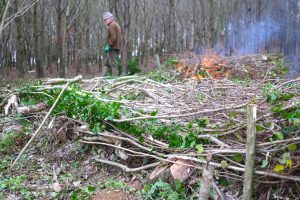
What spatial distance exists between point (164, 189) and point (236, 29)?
13973mm

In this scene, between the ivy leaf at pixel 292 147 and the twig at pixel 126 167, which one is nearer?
the ivy leaf at pixel 292 147

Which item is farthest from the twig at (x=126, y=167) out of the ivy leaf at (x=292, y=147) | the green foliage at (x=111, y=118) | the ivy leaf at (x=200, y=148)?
the ivy leaf at (x=292, y=147)

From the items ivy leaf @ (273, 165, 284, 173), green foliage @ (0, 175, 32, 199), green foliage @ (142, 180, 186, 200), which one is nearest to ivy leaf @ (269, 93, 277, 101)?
ivy leaf @ (273, 165, 284, 173)

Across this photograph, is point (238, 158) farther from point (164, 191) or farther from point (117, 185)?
point (117, 185)

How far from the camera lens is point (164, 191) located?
306 cm

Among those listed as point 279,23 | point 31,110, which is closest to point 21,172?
point 31,110

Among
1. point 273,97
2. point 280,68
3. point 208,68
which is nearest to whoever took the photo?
point 273,97

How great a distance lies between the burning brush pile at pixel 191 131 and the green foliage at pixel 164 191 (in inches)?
2.8

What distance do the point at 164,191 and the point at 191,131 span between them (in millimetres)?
686

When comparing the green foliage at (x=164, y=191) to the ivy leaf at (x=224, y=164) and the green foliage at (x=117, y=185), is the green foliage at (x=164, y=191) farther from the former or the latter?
the ivy leaf at (x=224, y=164)

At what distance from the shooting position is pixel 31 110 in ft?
17.4

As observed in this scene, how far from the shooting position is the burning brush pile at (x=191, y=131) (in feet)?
8.66

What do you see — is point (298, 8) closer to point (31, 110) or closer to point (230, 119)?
point (230, 119)

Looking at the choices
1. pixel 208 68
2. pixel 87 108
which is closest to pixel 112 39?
pixel 208 68
